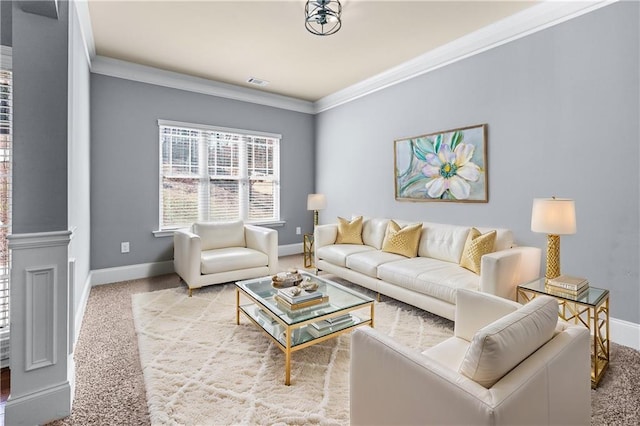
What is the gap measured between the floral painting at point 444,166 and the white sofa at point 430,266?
1.30ft

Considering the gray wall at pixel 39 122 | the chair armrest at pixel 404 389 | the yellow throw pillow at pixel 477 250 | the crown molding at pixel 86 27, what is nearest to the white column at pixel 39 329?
the gray wall at pixel 39 122

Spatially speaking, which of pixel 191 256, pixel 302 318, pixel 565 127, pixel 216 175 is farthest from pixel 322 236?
pixel 565 127

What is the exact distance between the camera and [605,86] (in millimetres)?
2518

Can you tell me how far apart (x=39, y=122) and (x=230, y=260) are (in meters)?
2.39

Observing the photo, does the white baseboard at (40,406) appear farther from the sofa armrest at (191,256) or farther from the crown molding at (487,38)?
the crown molding at (487,38)

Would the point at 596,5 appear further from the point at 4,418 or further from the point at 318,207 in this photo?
the point at 4,418

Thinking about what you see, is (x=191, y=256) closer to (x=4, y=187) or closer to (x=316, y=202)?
(x=4, y=187)

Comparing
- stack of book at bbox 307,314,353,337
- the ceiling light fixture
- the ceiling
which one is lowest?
stack of book at bbox 307,314,353,337

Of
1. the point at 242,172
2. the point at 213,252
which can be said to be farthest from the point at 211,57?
the point at 213,252

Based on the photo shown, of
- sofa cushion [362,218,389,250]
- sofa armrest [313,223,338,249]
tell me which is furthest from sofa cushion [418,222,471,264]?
sofa armrest [313,223,338,249]

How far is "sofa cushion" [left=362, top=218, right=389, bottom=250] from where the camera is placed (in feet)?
13.6

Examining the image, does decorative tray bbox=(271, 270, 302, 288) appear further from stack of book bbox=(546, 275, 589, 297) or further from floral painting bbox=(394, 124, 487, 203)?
floral painting bbox=(394, 124, 487, 203)

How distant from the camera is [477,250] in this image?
2.93 m

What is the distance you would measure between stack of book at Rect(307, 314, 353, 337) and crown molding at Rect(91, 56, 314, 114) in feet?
12.6
